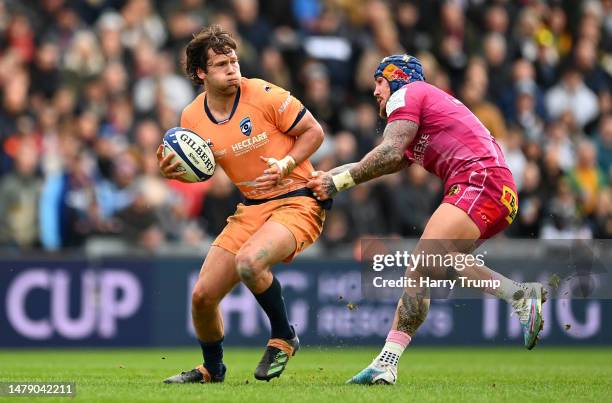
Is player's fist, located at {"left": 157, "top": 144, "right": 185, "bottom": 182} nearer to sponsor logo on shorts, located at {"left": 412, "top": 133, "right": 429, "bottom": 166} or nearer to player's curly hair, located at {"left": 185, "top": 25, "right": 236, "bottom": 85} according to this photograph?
player's curly hair, located at {"left": 185, "top": 25, "right": 236, "bottom": 85}

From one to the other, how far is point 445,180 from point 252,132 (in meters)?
1.61

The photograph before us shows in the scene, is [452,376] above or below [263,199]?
below

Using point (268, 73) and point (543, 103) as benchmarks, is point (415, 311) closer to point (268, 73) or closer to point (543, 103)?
point (268, 73)

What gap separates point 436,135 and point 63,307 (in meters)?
7.61

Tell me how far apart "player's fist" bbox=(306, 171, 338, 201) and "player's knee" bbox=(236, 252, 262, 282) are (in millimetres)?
833

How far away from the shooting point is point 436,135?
399 inches

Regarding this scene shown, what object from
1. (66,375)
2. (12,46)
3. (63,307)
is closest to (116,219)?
(63,307)

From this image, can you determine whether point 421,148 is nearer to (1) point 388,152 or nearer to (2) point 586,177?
(1) point 388,152

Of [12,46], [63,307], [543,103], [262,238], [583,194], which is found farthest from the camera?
[543,103]

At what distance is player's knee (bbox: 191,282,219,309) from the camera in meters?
9.99

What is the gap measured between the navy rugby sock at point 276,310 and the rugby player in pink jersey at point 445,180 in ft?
2.16

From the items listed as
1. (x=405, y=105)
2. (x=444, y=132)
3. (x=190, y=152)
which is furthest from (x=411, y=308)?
(x=190, y=152)

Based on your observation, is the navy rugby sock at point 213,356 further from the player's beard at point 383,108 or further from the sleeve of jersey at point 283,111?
the player's beard at point 383,108

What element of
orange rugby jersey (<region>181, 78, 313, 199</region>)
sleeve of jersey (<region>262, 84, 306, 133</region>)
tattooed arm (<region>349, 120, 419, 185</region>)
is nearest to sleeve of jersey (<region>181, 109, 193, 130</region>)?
orange rugby jersey (<region>181, 78, 313, 199</region>)
